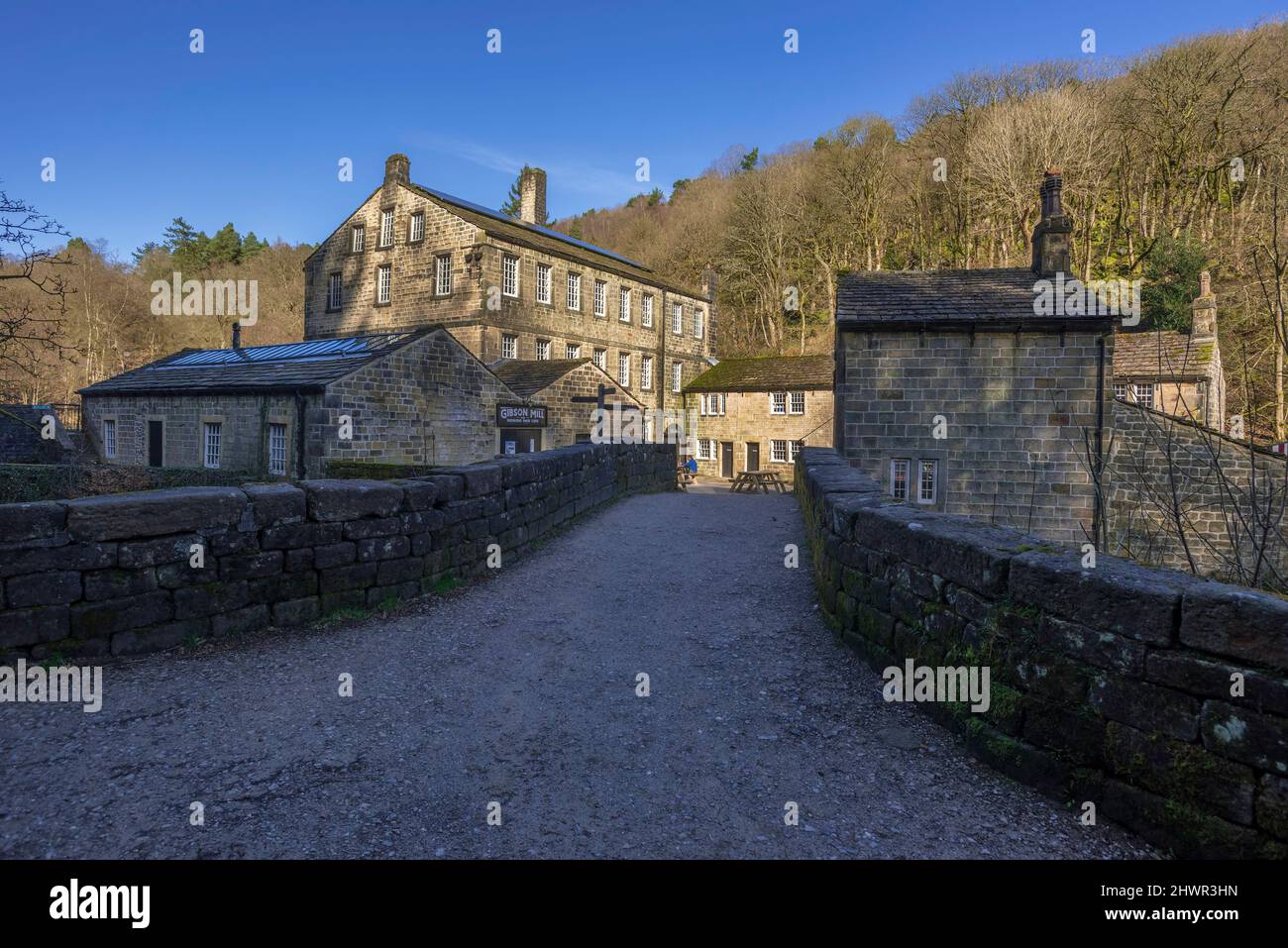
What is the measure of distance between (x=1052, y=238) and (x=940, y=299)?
3.25m

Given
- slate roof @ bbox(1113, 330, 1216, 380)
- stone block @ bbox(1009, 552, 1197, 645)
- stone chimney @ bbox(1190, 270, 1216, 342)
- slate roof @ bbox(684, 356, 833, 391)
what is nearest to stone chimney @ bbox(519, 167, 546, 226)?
slate roof @ bbox(684, 356, 833, 391)

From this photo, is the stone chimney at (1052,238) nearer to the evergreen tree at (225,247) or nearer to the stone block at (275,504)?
the stone block at (275,504)

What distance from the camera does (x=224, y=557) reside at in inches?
222

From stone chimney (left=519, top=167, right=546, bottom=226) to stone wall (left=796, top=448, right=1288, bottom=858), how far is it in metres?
38.0

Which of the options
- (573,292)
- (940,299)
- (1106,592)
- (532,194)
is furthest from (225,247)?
(1106,592)

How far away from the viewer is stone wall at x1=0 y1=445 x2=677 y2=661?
4801 millimetres

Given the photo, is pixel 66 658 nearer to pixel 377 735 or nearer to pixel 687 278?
pixel 377 735

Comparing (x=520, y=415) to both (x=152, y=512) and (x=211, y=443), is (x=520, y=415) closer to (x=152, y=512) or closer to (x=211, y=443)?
(x=211, y=443)

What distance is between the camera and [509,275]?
30172 mm

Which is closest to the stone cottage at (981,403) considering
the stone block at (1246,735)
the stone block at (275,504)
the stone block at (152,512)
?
the stone block at (275,504)

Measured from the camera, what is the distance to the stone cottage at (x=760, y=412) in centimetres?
3228

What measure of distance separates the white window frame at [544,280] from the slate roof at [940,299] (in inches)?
699
